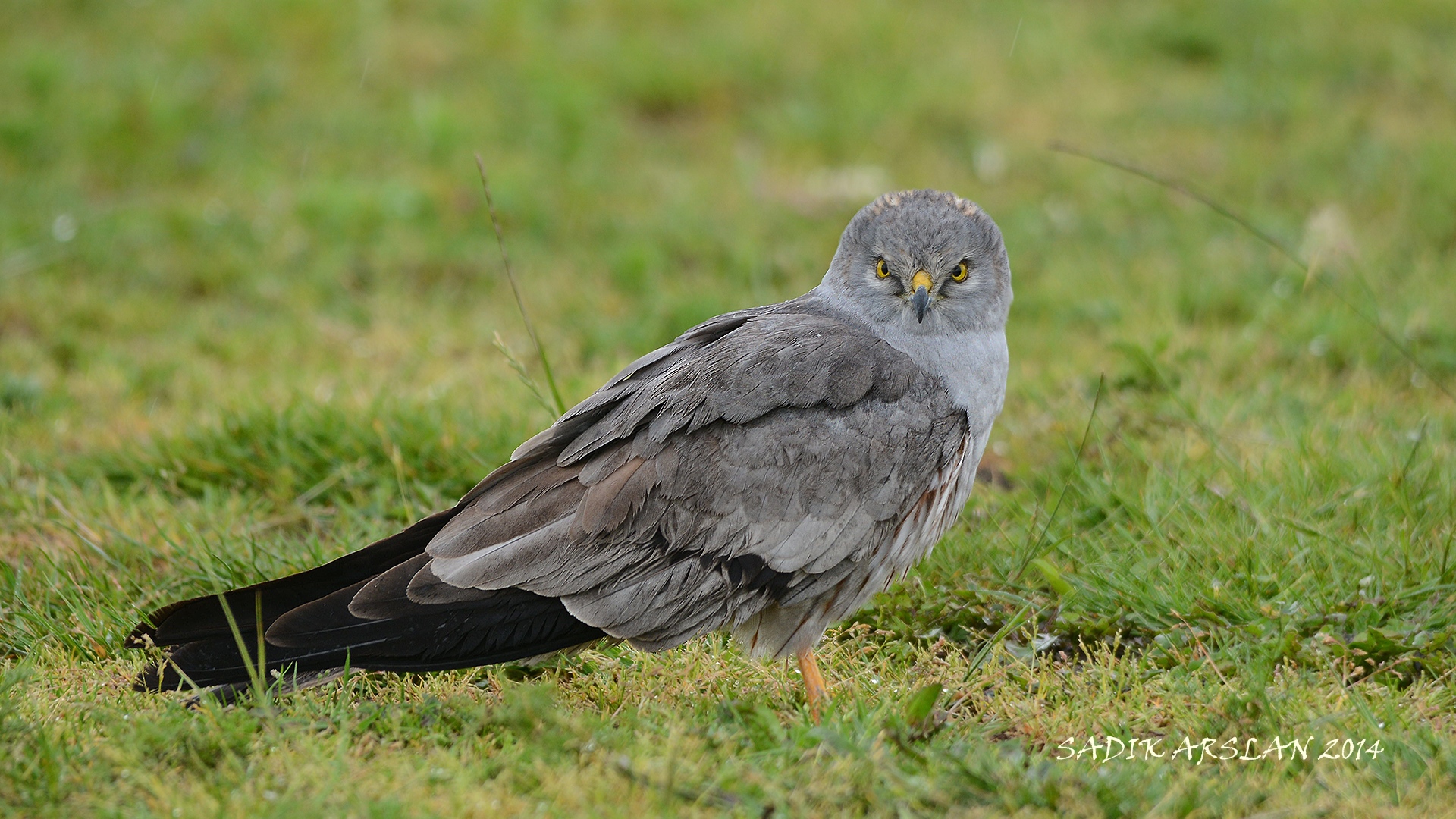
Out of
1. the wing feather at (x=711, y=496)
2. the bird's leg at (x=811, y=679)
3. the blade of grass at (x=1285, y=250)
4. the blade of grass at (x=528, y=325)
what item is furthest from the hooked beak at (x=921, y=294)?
the blade of grass at (x=528, y=325)

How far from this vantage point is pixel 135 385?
239 inches

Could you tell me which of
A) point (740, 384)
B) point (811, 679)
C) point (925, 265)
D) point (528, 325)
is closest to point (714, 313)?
point (528, 325)

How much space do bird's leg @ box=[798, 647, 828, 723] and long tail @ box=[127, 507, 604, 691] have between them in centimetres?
59

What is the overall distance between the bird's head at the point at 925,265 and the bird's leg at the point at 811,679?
1.07 meters

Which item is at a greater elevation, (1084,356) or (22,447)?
(22,447)

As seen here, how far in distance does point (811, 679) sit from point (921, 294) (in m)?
1.21

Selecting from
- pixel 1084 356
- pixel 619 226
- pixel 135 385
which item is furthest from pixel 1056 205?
pixel 135 385

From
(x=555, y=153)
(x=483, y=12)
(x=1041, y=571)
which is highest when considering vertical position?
(x=483, y=12)

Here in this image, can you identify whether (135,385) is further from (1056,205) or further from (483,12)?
(1056,205)

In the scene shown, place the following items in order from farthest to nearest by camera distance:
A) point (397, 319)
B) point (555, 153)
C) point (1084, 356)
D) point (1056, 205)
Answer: point (555, 153)
point (1056, 205)
point (397, 319)
point (1084, 356)

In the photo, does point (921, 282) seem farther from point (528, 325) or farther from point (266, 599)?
point (266, 599)

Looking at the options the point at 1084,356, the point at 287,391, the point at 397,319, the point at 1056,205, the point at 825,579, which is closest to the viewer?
the point at 825,579

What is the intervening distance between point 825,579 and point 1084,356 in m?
→ 3.01

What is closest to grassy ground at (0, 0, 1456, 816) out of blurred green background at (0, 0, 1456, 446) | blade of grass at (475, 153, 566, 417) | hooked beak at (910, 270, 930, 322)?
blurred green background at (0, 0, 1456, 446)
